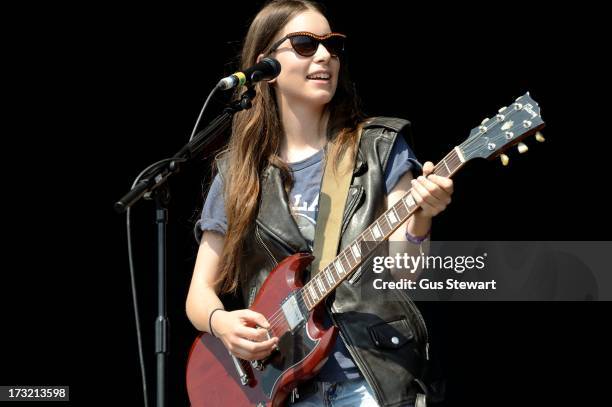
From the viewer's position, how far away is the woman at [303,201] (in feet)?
8.99

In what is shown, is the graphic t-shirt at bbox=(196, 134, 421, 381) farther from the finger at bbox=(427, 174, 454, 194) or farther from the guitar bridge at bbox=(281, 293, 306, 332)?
the finger at bbox=(427, 174, 454, 194)

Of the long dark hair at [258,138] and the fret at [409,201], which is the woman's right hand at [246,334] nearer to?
the long dark hair at [258,138]

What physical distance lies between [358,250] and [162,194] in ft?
1.99

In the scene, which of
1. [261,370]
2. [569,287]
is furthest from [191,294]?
[569,287]

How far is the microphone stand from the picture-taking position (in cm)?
255

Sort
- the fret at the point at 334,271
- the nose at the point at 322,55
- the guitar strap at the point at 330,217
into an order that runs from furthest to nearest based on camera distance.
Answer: the nose at the point at 322,55 → the guitar strap at the point at 330,217 → the fret at the point at 334,271

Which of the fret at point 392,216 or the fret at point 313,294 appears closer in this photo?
the fret at point 392,216

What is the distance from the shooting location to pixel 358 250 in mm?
2789

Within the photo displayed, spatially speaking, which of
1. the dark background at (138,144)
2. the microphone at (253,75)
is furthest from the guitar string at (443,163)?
the dark background at (138,144)

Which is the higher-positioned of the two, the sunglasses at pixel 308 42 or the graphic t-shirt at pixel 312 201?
the sunglasses at pixel 308 42

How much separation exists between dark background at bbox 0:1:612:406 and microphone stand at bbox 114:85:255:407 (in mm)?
1231

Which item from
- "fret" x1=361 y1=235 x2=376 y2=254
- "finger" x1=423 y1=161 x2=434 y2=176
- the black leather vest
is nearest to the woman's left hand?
"finger" x1=423 y1=161 x2=434 y2=176

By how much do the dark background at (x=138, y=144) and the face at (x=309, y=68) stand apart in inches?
32.0

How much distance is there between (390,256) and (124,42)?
1999 millimetres
